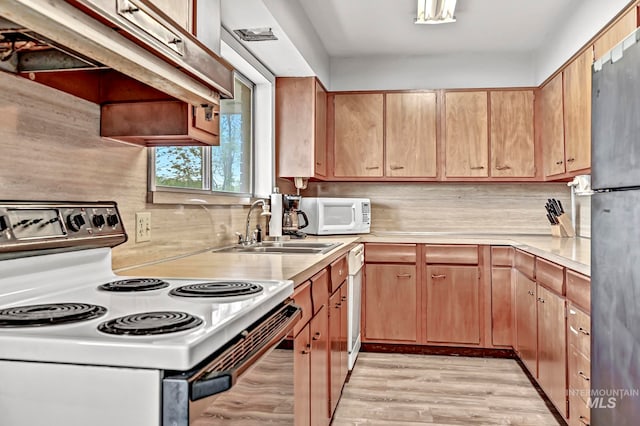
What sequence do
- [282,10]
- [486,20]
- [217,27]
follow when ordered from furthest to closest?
[486,20], [282,10], [217,27]

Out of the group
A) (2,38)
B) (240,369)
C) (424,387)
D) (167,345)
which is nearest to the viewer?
(167,345)

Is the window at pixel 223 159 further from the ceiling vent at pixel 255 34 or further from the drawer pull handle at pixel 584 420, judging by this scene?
the drawer pull handle at pixel 584 420

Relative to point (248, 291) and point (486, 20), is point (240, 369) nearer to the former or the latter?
point (248, 291)

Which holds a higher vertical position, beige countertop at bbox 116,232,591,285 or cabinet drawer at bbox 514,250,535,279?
beige countertop at bbox 116,232,591,285

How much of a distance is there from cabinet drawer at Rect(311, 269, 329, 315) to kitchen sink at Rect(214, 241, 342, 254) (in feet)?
0.78

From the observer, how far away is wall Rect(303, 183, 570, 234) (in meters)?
4.27

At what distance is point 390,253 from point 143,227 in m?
2.28

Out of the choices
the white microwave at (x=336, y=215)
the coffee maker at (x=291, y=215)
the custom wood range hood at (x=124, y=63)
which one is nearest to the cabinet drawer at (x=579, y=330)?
the custom wood range hood at (x=124, y=63)

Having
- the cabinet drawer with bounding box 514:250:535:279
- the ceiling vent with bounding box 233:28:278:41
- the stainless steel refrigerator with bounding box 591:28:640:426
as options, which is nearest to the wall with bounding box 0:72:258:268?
the ceiling vent with bounding box 233:28:278:41

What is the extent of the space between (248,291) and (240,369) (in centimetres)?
36

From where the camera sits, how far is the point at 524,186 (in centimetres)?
429

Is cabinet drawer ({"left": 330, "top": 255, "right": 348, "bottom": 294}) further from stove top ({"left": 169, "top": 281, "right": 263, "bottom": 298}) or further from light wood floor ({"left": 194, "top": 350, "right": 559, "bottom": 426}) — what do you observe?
stove top ({"left": 169, "top": 281, "right": 263, "bottom": 298})

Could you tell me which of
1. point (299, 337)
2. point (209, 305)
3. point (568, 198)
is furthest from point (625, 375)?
point (568, 198)

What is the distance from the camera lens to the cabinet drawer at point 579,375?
6.92 feet
